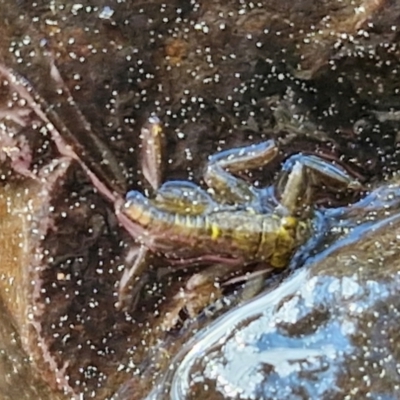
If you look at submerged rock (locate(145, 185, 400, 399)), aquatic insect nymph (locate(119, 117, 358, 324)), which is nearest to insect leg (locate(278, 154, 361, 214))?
aquatic insect nymph (locate(119, 117, 358, 324))

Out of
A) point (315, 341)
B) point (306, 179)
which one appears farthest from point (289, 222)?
point (315, 341)

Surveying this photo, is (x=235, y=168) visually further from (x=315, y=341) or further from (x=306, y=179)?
(x=315, y=341)

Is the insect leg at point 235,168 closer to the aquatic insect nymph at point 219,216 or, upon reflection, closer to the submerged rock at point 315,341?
the aquatic insect nymph at point 219,216

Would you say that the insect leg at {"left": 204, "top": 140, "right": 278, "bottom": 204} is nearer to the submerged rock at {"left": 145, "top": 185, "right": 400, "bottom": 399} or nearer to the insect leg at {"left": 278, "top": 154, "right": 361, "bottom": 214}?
the insect leg at {"left": 278, "top": 154, "right": 361, "bottom": 214}

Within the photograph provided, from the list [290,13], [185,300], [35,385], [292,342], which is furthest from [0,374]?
[290,13]

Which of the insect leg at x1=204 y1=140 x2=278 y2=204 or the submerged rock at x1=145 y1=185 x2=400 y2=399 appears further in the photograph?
the insect leg at x1=204 y1=140 x2=278 y2=204

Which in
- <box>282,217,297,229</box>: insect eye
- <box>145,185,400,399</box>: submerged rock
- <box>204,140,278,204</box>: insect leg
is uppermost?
<box>204,140,278,204</box>: insect leg

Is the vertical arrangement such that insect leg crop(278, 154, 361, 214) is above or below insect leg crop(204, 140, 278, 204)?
below

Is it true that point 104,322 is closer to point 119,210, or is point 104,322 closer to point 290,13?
point 119,210

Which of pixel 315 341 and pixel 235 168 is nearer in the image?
pixel 315 341
